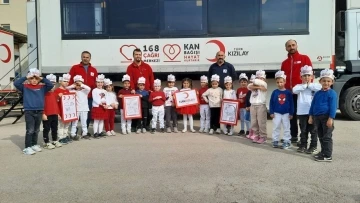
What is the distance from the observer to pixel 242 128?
813cm

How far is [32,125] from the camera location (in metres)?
6.52

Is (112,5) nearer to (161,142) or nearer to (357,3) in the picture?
(161,142)

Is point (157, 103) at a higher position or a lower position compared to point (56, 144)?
higher

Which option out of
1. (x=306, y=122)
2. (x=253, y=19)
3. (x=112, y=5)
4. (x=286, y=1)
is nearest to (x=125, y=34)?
(x=112, y=5)

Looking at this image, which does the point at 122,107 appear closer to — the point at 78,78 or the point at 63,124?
the point at 78,78

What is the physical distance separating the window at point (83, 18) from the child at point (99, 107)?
6.66 ft

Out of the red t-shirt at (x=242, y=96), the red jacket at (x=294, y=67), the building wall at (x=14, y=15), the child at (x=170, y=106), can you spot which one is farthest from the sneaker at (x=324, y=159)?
the building wall at (x=14, y=15)

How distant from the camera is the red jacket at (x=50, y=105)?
678 cm

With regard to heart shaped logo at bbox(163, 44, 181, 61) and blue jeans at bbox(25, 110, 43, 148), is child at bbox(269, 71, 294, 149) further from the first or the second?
blue jeans at bbox(25, 110, 43, 148)

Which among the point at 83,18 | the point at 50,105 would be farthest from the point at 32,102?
the point at 83,18

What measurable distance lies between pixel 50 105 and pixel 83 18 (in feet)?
11.2

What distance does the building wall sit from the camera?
31.4m

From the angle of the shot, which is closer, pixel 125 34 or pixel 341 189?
pixel 341 189

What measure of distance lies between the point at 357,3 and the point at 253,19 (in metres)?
2.99
